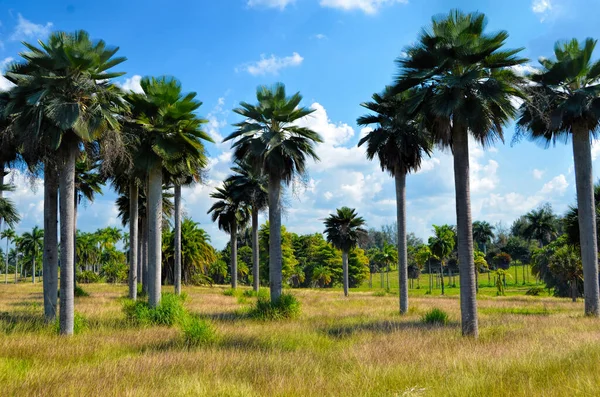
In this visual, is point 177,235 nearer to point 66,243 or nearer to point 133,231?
point 133,231

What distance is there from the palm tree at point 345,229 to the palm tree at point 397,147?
82.1 ft

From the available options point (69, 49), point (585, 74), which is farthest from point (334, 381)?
point (585, 74)

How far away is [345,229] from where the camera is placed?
49500 mm

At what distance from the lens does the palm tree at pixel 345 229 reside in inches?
1938

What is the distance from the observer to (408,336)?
13797mm

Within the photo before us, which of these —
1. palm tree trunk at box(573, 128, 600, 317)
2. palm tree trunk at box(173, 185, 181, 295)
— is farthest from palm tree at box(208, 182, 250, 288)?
palm tree trunk at box(573, 128, 600, 317)

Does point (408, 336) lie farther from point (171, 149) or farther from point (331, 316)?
point (171, 149)

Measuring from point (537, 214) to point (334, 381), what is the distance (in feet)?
305

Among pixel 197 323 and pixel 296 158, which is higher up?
pixel 296 158

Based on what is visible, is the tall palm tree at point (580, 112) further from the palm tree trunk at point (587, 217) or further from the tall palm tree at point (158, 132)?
the tall palm tree at point (158, 132)

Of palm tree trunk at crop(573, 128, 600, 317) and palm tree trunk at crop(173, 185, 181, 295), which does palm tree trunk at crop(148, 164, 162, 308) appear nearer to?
palm tree trunk at crop(173, 185, 181, 295)

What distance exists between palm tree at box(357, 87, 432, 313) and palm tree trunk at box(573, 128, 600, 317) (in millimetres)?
6539

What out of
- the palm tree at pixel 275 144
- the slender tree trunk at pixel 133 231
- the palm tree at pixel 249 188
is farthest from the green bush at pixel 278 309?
the palm tree at pixel 249 188

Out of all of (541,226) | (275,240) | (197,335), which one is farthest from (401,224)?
(541,226)
